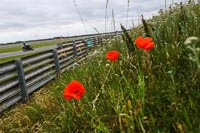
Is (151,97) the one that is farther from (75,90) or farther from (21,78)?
(21,78)

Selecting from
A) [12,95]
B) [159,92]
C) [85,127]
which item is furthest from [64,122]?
[12,95]

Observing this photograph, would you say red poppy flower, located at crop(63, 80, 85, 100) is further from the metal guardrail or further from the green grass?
the metal guardrail

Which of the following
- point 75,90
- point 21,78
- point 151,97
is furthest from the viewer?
point 21,78

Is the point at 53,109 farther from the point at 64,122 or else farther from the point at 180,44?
the point at 180,44

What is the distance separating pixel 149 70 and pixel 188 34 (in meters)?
0.82

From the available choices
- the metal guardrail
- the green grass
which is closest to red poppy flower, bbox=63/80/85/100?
the green grass

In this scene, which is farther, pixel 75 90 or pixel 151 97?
pixel 151 97

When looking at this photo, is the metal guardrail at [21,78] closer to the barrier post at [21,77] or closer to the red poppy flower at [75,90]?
the barrier post at [21,77]

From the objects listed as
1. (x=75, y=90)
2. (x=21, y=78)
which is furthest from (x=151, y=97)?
(x=21, y=78)

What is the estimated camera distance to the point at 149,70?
139 inches

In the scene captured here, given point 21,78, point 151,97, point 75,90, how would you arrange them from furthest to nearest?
point 21,78, point 151,97, point 75,90

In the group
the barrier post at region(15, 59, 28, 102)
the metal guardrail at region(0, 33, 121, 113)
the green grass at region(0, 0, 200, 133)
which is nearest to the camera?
the green grass at region(0, 0, 200, 133)

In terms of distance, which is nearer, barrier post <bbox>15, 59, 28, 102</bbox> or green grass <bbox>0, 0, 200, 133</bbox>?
green grass <bbox>0, 0, 200, 133</bbox>

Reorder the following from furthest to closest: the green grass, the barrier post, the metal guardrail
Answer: the barrier post
the metal guardrail
the green grass
